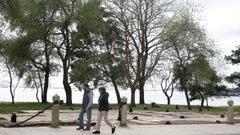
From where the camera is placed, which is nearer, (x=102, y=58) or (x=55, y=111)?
(x=55, y=111)

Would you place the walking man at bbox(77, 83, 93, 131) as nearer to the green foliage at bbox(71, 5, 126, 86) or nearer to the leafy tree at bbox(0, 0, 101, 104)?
the leafy tree at bbox(0, 0, 101, 104)

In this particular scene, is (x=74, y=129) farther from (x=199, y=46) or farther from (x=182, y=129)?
(x=199, y=46)

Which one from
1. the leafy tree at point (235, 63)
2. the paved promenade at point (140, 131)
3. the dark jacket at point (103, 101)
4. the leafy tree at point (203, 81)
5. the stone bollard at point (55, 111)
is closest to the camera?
the paved promenade at point (140, 131)

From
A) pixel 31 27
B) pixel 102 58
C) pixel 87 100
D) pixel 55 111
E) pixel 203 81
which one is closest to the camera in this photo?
pixel 87 100

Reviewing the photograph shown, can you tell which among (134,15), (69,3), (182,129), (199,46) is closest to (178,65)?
(199,46)

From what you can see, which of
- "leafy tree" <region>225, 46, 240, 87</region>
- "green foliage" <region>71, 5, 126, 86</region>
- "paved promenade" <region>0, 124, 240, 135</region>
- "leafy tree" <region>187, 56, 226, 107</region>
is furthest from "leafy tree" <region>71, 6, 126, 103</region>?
"paved promenade" <region>0, 124, 240, 135</region>

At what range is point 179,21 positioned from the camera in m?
50.7

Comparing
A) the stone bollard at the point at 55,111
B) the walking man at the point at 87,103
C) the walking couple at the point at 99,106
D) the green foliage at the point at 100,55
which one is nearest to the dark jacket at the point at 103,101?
the walking couple at the point at 99,106

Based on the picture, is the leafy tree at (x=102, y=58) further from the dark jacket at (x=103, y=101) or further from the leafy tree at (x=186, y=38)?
the dark jacket at (x=103, y=101)

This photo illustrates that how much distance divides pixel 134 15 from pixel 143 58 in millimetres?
5364

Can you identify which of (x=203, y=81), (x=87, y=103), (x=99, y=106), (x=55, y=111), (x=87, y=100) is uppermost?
(x=203, y=81)

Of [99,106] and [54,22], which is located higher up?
[54,22]

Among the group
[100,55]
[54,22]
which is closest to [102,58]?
[100,55]

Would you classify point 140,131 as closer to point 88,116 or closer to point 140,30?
point 88,116
